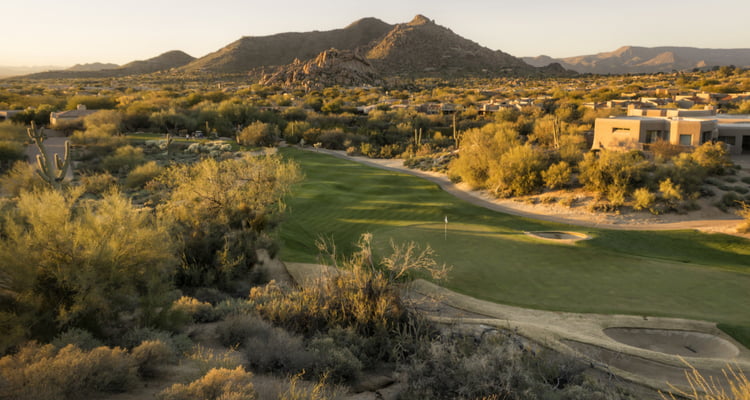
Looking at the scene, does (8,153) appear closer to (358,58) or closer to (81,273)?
(81,273)

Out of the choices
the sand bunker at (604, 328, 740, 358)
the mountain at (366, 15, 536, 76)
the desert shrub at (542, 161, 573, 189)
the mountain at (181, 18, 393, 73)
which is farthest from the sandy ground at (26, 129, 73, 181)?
the mountain at (181, 18, 393, 73)

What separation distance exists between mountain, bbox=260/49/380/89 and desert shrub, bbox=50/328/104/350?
89954 millimetres

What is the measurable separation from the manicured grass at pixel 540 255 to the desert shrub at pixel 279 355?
247 inches

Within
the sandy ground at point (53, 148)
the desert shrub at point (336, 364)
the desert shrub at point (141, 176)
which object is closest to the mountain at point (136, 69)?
the sandy ground at point (53, 148)

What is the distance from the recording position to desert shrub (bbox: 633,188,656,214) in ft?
77.5

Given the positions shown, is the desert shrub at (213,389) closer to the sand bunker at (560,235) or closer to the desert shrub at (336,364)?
the desert shrub at (336,364)

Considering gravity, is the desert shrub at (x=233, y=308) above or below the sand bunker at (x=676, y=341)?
above

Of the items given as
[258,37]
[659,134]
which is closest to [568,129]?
[659,134]

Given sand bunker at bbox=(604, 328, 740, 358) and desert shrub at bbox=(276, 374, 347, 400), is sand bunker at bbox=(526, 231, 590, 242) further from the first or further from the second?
desert shrub at bbox=(276, 374, 347, 400)

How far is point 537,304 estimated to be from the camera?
37.4ft

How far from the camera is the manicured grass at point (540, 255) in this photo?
11.6 metres

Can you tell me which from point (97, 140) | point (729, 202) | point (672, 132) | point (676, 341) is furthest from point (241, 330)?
point (97, 140)

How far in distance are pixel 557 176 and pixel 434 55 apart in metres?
106

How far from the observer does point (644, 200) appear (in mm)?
23625
